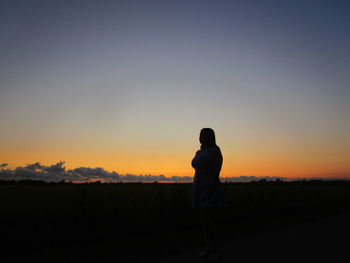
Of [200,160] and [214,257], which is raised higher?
[200,160]

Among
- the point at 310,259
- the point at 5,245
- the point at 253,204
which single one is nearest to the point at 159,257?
the point at 310,259

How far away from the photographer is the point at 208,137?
6.17 metres

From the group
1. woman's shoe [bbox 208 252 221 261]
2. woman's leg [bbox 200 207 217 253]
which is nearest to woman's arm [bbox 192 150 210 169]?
woman's leg [bbox 200 207 217 253]

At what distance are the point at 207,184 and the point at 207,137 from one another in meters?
0.89

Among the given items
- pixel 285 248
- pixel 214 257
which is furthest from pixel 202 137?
pixel 285 248

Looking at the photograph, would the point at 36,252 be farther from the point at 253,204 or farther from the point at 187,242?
the point at 253,204

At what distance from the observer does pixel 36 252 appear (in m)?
7.62

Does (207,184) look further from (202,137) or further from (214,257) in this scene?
(214,257)

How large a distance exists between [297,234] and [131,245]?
470 centimetres

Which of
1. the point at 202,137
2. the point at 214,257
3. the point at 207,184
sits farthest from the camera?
the point at 202,137

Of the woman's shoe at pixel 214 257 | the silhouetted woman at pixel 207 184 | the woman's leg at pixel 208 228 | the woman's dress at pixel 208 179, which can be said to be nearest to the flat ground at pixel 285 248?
the woman's shoe at pixel 214 257

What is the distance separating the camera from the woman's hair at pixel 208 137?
6.17 meters

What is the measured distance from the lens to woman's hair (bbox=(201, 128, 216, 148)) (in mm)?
6168

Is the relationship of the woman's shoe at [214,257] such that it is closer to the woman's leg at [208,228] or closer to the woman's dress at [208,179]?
the woman's leg at [208,228]
